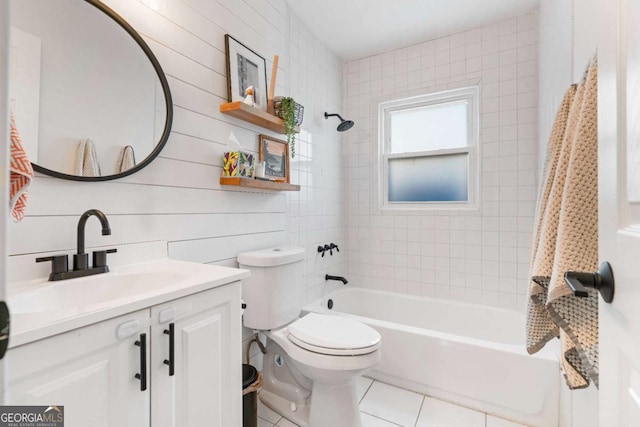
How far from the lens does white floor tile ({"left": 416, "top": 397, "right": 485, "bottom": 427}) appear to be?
1.54m

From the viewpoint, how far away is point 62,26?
3.18 ft

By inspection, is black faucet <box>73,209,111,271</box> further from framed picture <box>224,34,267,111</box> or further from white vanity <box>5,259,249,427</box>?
framed picture <box>224,34,267,111</box>

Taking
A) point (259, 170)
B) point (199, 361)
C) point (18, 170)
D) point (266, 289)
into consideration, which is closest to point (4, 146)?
point (18, 170)

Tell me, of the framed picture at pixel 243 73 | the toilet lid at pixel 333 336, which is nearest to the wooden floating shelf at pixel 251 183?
the framed picture at pixel 243 73

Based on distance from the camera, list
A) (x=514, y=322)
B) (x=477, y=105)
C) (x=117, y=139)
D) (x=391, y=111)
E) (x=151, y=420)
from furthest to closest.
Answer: (x=391, y=111) → (x=477, y=105) → (x=514, y=322) → (x=117, y=139) → (x=151, y=420)

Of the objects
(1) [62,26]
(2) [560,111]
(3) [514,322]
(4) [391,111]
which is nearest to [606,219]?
(2) [560,111]

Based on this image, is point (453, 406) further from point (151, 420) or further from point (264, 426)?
point (151, 420)

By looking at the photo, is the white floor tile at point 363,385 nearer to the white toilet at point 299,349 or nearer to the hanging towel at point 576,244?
the white toilet at point 299,349

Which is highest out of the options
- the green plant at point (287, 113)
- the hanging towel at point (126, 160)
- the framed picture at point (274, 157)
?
the green plant at point (287, 113)

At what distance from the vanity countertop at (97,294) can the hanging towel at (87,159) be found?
363 millimetres

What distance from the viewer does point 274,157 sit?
1.90 m

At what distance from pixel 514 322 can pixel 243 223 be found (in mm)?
2115

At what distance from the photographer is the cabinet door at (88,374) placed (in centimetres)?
54

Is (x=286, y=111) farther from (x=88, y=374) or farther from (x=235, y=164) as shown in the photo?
(x=88, y=374)
